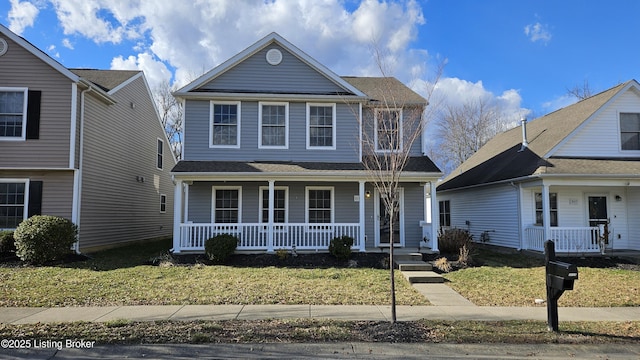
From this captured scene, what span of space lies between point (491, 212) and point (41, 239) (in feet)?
54.5

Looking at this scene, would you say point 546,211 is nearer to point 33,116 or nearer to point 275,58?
point 275,58

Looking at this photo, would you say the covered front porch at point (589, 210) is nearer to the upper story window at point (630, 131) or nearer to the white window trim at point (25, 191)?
the upper story window at point (630, 131)

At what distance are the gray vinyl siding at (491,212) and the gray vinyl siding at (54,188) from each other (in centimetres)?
1603

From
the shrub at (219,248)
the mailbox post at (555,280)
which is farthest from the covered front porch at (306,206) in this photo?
the mailbox post at (555,280)

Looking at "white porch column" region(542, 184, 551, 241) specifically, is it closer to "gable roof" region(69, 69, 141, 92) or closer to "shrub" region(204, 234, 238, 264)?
"shrub" region(204, 234, 238, 264)

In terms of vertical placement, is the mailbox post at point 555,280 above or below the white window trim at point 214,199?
below

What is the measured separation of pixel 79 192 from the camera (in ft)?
43.3

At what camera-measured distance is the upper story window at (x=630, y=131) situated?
15.2 m

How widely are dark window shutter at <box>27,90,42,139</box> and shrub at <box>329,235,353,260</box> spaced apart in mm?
10176

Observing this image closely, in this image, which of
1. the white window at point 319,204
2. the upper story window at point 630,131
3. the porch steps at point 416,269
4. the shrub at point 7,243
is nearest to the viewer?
the porch steps at point 416,269

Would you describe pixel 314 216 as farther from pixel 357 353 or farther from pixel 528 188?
pixel 357 353

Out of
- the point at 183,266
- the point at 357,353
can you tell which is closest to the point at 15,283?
the point at 183,266

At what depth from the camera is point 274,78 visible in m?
14.8

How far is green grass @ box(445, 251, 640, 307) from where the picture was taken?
27.1 feet
